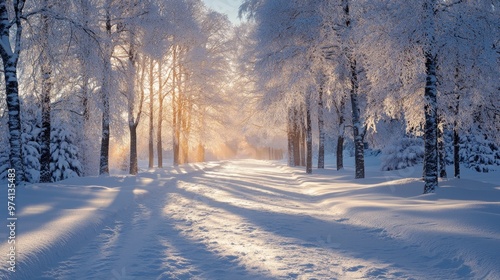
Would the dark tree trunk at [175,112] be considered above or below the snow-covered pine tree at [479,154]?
above

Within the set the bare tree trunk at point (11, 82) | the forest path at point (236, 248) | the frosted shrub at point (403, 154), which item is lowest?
the forest path at point (236, 248)

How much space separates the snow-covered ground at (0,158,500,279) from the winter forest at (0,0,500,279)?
8cm

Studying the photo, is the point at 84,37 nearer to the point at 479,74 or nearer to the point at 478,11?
the point at 478,11

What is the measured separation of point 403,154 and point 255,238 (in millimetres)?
21004

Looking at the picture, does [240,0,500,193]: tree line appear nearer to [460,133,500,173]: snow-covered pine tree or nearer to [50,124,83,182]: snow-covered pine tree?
[460,133,500,173]: snow-covered pine tree

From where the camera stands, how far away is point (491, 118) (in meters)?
14.1

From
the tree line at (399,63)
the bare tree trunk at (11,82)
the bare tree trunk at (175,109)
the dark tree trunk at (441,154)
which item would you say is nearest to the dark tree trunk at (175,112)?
the bare tree trunk at (175,109)

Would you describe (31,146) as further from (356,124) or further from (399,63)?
(399,63)

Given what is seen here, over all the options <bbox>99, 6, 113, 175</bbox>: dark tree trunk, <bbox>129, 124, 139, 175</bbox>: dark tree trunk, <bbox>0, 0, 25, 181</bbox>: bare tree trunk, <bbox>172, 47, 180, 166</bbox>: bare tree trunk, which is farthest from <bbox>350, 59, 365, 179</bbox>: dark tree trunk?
<bbox>172, 47, 180, 166</bbox>: bare tree trunk

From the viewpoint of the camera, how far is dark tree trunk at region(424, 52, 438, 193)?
30.2ft

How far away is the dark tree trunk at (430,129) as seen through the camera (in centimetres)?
921

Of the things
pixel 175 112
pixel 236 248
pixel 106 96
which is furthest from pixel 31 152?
pixel 236 248

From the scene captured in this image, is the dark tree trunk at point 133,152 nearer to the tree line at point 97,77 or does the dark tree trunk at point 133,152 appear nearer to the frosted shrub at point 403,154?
the tree line at point 97,77

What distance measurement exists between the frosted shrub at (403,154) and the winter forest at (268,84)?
0.09 m
